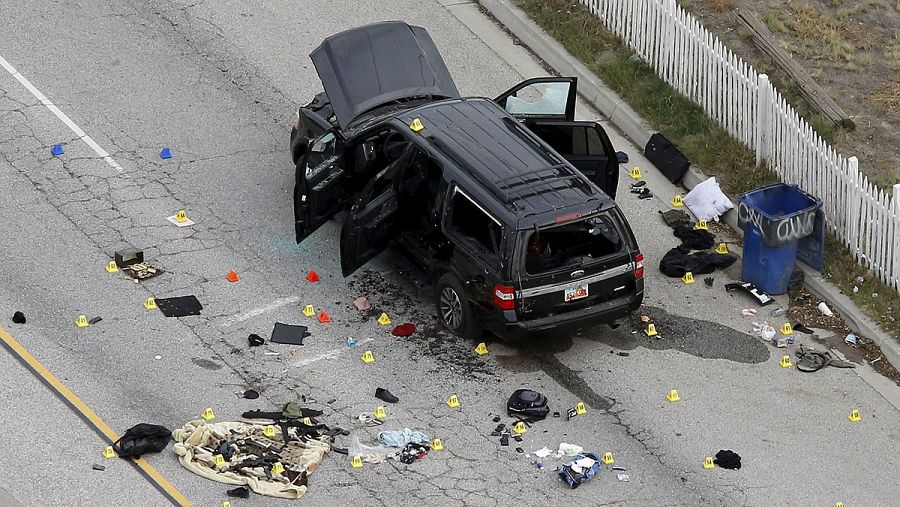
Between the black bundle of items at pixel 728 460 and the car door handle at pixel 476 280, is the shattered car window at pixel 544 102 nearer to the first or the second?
the car door handle at pixel 476 280

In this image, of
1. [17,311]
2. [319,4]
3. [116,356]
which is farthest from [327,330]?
[319,4]

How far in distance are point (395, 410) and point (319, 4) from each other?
28.4 feet

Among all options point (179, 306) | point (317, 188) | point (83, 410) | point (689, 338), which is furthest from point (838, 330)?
point (83, 410)

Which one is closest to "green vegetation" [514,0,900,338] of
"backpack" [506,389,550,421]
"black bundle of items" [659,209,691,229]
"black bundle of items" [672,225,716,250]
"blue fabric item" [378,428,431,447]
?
"black bundle of items" [659,209,691,229]

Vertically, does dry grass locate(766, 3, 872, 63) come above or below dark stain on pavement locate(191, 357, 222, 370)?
above

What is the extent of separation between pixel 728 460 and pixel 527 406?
5.96ft

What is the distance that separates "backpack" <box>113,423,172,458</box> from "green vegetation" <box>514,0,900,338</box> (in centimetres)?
700

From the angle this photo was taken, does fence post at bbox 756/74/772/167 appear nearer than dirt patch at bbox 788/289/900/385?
No

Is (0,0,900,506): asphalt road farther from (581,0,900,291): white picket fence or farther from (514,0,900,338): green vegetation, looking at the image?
(581,0,900,291): white picket fence

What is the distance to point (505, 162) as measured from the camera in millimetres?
14320

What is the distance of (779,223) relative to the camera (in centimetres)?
1489

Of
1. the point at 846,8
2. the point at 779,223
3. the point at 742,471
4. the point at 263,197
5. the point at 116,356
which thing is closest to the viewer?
the point at 742,471

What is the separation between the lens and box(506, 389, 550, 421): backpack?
13.4 m

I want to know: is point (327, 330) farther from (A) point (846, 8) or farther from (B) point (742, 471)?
(A) point (846, 8)
